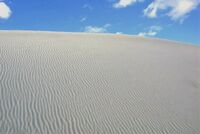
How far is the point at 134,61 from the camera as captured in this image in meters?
11.9

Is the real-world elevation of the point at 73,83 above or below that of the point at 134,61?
below

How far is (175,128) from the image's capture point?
6.74m

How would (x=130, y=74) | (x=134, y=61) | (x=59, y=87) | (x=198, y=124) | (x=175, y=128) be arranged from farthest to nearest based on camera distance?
(x=134, y=61)
(x=130, y=74)
(x=59, y=87)
(x=198, y=124)
(x=175, y=128)

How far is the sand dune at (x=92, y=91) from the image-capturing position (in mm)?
6453

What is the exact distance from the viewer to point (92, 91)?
26.7 ft

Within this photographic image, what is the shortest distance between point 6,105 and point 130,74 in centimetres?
470

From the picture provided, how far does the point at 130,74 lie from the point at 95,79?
5.06 feet

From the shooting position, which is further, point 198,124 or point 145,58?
point 145,58

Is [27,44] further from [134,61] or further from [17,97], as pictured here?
[17,97]

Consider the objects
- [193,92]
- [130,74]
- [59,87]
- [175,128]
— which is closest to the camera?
[175,128]

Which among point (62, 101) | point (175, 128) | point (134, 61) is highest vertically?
point (134, 61)

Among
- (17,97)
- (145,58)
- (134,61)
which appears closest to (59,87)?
(17,97)

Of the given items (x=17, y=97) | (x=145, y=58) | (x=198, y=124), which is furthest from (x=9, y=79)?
(x=145, y=58)

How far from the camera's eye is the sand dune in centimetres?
645
